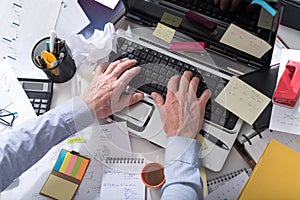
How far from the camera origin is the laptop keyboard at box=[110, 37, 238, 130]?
100cm

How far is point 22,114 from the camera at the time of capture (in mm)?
1088

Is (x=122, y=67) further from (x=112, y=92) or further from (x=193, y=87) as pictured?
(x=193, y=87)

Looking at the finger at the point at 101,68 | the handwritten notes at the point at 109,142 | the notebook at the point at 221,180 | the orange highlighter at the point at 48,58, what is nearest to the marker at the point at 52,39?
the orange highlighter at the point at 48,58

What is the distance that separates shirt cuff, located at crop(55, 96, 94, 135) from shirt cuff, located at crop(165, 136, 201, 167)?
0.64 ft

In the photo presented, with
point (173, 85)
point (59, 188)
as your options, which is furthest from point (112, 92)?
point (59, 188)

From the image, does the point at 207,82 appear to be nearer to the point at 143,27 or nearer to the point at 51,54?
the point at 143,27

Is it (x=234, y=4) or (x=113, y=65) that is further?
(x=113, y=65)

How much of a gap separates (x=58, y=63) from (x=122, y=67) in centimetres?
15

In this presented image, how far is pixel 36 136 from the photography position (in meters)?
1.00

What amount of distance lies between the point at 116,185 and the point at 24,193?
0.21 m

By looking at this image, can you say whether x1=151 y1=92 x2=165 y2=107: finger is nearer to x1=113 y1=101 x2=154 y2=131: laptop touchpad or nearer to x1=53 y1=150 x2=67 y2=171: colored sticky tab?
x1=113 y1=101 x2=154 y2=131: laptop touchpad

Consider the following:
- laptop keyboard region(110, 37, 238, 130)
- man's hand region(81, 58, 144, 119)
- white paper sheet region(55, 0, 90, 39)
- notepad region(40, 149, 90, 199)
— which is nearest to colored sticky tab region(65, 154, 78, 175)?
notepad region(40, 149, 90, 199)

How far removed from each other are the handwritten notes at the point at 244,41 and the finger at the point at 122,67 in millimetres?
211

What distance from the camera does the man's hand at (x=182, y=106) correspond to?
0.99 m
